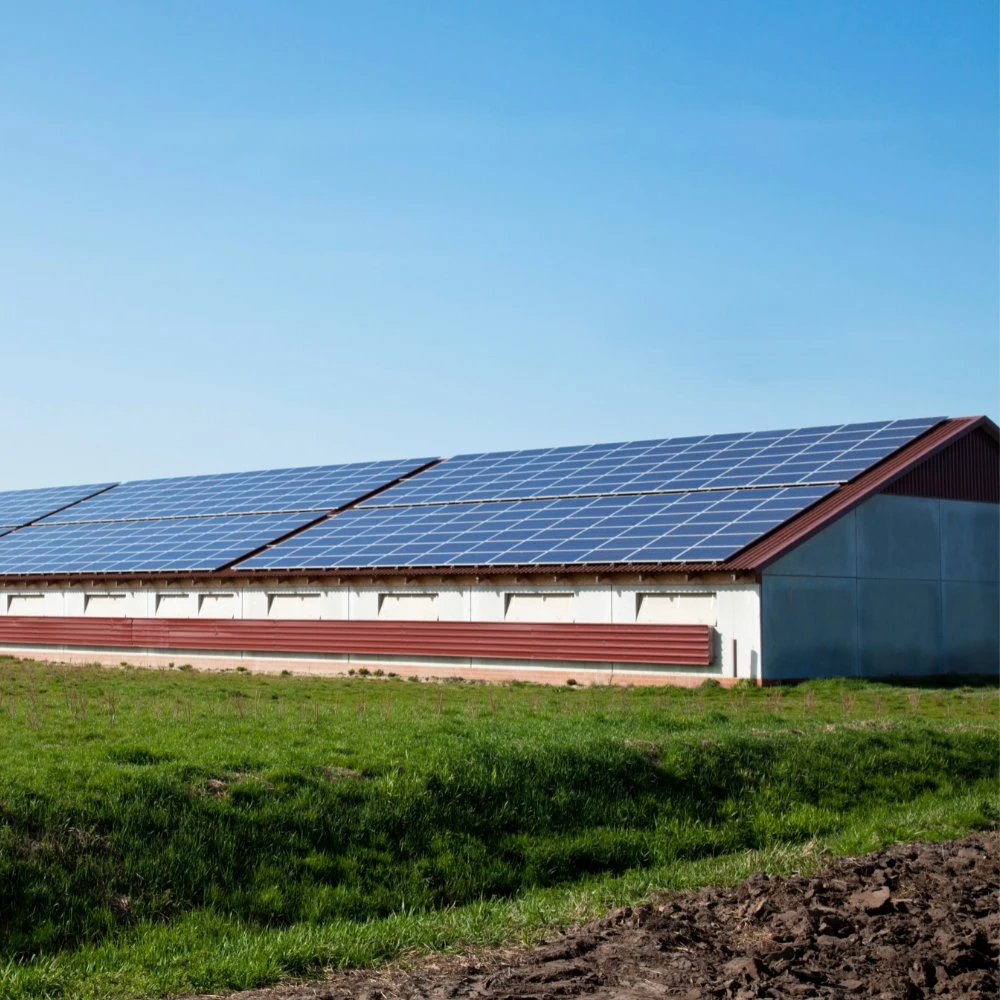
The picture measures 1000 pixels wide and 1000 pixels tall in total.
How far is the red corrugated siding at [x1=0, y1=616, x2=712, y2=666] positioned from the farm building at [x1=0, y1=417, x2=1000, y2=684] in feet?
0.20

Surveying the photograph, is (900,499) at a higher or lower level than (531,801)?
Answer: higher

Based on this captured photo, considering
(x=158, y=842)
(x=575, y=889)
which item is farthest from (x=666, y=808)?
(x=158, y=842)

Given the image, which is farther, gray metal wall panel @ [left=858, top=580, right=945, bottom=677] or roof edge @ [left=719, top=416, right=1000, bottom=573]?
gray metal wall panel @ [left=858, top=580, right=945, bottom=677]

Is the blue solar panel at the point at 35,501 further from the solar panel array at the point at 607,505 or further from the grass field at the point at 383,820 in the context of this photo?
the grass field at the point at 383,820

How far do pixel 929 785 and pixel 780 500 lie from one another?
1759cm

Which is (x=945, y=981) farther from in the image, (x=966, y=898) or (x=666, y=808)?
(x=666, y=808)

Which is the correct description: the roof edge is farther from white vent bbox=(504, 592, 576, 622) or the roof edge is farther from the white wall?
white vent bbox=(504, 592, 576, 622)

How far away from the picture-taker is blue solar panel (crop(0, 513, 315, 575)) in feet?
143

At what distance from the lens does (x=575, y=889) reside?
12.1m

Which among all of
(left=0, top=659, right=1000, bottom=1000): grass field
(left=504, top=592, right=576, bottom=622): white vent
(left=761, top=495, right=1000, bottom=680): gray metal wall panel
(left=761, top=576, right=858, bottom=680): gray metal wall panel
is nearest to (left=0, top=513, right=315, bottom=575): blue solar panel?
(left=504, top=592, right=576, bottom=622): white vent

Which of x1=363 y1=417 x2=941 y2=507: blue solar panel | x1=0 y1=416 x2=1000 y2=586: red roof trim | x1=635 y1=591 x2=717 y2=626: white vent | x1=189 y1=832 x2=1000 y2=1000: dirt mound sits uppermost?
x1=363 y1=417 x2=941 y2=507: blue solar panel

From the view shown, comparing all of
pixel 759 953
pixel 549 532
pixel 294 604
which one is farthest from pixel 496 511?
pixel 759 953

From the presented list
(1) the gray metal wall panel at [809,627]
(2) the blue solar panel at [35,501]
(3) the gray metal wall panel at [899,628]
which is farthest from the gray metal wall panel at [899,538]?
(2) the blue solar panel at [35,501]

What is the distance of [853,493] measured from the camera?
113 feet
